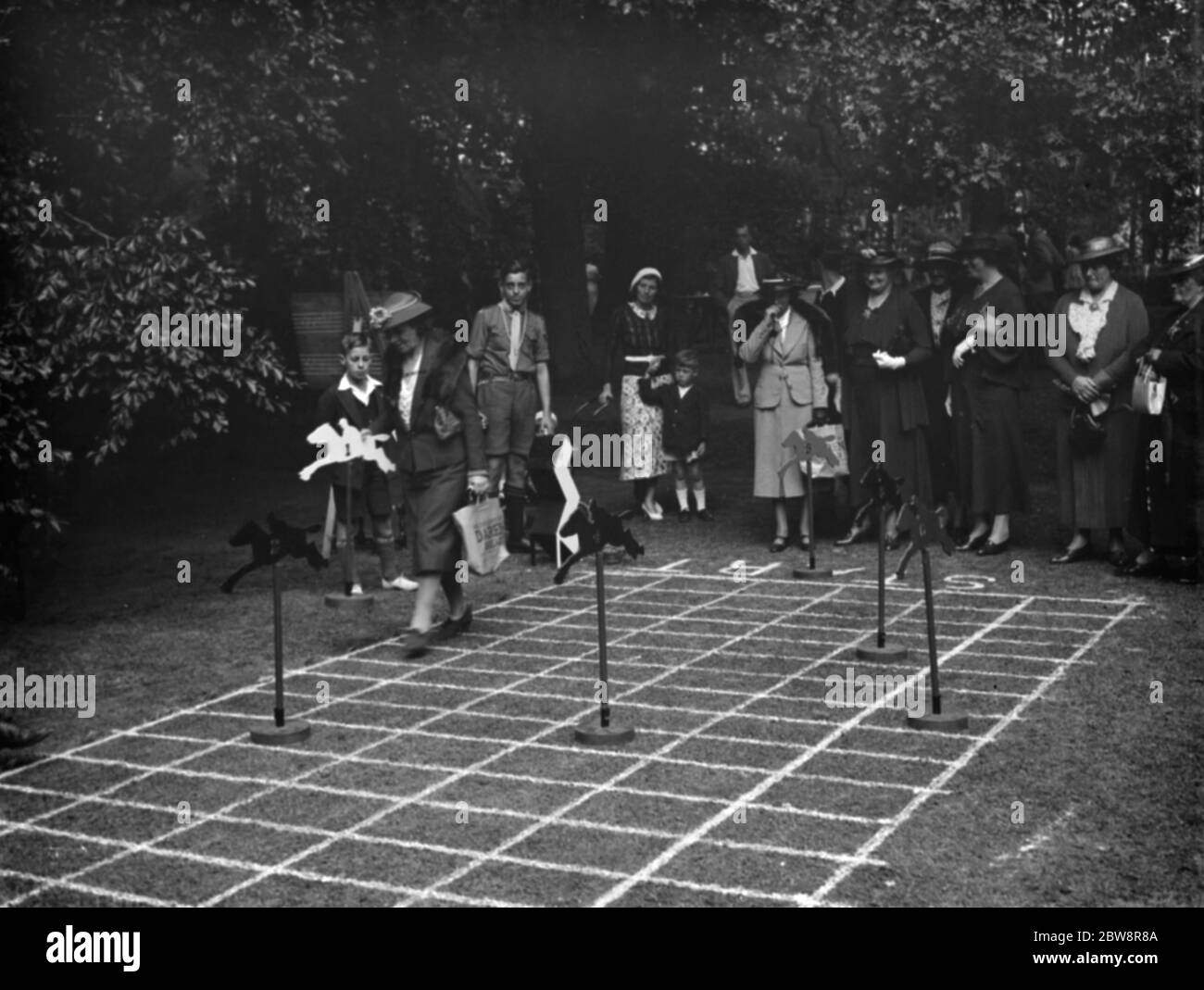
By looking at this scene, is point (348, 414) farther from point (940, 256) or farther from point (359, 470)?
point (940, 256)

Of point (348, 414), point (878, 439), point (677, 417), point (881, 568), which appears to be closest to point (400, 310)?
point (348, 414)

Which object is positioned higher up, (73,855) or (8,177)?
(8,177)

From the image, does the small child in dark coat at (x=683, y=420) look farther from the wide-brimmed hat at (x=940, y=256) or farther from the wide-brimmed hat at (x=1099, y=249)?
the wide-brimmed hat at (x=1099, y=249)

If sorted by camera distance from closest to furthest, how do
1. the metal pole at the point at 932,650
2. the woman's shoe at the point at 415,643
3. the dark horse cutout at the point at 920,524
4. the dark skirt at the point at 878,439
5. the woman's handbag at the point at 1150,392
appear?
the metal pole at the point at 932,650
the dark horse cutout at the point at 920,524
the woman's shoe at the point at 415,643
the woman's handbag at the point at 1150,392
the dark skirt at the point at 878,439

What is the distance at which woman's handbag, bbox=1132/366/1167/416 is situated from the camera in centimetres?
1127

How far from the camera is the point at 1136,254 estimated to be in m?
23.2

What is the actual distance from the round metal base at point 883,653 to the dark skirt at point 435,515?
2431 millimetres

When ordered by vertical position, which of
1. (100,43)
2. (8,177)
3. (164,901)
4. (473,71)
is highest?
(473,71)

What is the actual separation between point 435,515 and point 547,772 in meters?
2.86

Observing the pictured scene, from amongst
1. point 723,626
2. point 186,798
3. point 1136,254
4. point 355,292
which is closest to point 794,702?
point 723,626

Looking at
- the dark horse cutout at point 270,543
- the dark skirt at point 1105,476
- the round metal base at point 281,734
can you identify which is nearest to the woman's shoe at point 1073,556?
the dark skirt at point 1105,476

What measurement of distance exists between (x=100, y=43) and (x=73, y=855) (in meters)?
8.31

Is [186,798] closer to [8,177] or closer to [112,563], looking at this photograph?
[8,177]

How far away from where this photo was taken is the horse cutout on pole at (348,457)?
11508 mm
